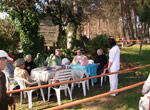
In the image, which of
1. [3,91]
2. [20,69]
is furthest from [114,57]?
[3,91]

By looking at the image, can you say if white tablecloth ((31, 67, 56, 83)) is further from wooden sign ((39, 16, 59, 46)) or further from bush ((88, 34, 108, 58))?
wooden sign ((39, 16, 59, 46))

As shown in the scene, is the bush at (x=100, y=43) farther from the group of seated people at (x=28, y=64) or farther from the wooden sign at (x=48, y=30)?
the group of seated people at (x=28, y=64)

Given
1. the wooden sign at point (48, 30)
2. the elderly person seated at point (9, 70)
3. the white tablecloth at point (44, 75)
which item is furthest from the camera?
the wooden sign at point (48, 30)

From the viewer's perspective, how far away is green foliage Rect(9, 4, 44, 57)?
9867 mm

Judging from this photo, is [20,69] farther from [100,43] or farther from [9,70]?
[100,43]

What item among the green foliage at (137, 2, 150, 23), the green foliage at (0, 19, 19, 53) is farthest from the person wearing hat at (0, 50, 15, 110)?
the green foliage at (137, 2, 150, 23)

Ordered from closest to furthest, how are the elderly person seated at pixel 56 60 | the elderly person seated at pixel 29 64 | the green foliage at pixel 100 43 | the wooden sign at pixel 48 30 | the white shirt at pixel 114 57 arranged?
the white shirt at pixel 114 57 → the elderly person seated at pixel 29 64 → the elderly person seated at pixel 56 60 → the green foliage at pixel 100 43 → the wooden sign at pixel 48 30

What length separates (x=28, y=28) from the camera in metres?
10.1

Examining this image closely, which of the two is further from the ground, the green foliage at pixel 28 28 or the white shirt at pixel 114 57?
the green foliage at pixel 28 28

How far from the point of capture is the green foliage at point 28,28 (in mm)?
9867

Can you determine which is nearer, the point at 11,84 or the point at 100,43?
the point at 11,84

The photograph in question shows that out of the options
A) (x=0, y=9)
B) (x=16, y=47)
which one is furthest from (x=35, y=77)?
(x=16, y=47)

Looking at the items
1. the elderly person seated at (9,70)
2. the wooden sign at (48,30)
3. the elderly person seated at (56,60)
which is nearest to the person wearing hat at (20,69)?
the elderly person seated at (9,70)

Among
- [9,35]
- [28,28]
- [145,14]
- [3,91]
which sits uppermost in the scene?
[145,14]
